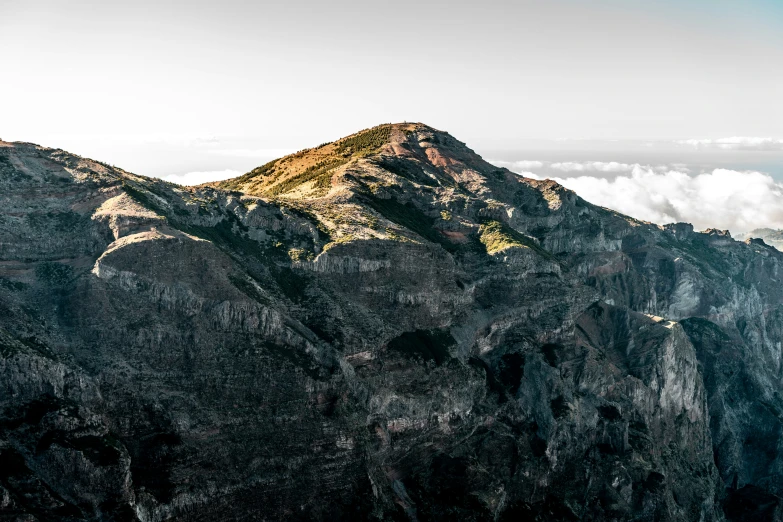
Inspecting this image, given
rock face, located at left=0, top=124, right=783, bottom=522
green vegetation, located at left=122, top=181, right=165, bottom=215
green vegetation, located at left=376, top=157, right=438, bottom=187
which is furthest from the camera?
green vegetation, located at left=376, top=157, right=438, bottom=187

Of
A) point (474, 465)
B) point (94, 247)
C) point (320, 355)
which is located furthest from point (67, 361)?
point (474, 465)

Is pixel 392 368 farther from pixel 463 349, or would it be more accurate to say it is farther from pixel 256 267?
pixel 256 267

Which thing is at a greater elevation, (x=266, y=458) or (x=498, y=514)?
(x=266, y=458)

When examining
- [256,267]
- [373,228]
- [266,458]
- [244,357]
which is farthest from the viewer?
[373,228]

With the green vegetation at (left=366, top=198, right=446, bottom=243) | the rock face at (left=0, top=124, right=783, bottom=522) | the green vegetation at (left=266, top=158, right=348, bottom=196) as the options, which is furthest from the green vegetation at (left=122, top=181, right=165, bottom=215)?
the green vegetation at (left=266, top=158, right=348, bottom=196)

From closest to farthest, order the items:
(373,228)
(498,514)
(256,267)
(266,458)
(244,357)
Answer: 1. (266,458)
2. (244,357)
3. (498,514)
4. (256,267)
5. (373,228)

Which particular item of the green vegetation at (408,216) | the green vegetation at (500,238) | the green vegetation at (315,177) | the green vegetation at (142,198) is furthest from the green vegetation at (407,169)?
the green vegetation at (142,198)

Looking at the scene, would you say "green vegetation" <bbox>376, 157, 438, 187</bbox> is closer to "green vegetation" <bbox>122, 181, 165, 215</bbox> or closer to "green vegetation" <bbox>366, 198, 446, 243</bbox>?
"green vegetation" <bbox>366, 198, 446, 243</bbox>
